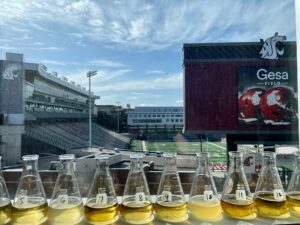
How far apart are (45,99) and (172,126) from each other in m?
0.52

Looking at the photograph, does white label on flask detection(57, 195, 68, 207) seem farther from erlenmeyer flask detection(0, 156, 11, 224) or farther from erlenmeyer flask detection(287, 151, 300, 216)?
erlenmeyer flask detection(287, 151, 300, 216)

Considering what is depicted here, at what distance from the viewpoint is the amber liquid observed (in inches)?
25.2

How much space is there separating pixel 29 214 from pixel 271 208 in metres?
0.61

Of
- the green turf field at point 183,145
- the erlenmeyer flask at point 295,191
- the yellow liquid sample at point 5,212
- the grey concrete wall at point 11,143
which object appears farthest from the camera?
the green turf field at point 183,145

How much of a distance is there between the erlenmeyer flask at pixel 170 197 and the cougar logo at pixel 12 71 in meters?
0.57

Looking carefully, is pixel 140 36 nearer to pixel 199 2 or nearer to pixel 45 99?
pixel 199 2

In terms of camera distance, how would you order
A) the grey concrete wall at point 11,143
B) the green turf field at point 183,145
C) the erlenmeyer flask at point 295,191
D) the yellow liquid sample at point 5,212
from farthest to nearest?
the green turf field at point 183,145
the grey concrete wall at point 11,143
the erlenmeyer flask at point 295,191
the yellow liquid sample at point 5,212

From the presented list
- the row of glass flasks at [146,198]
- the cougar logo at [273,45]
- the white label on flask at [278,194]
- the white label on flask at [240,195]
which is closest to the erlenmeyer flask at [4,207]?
the row of glass flasks at [146,198]

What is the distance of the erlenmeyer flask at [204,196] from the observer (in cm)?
64

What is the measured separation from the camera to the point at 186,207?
65cm

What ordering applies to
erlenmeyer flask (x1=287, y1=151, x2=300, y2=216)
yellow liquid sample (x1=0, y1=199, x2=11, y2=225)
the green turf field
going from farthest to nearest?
the green turf field
erlenmeyer flask (x1=287, y1=151, x2=300, y2=216)
yellow liquid sample (x1=0, y1=199, x2=11, y2=225)

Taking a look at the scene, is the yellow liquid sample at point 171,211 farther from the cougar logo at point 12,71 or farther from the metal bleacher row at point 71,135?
the cougar logo at point 12,71

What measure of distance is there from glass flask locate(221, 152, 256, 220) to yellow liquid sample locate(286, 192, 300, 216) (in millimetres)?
111

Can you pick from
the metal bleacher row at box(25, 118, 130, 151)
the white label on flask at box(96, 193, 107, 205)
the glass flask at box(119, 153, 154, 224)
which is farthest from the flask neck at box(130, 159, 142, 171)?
the metal bleacher row at box(25, 118, 130, 151)
